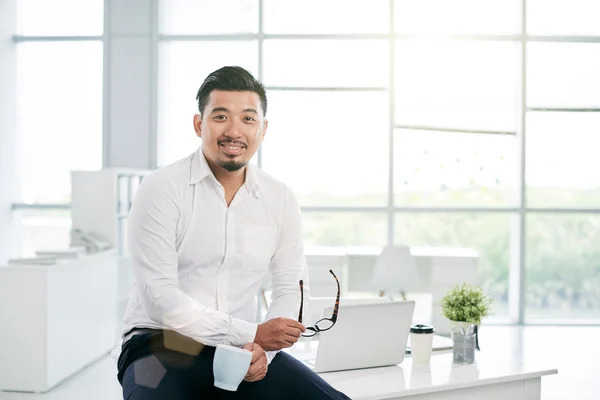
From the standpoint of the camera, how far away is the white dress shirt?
7.11 feet

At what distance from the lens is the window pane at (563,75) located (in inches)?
285

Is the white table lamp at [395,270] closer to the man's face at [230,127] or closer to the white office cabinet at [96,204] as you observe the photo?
the white office cabinet at [96,204]

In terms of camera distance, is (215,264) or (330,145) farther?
(330,145)

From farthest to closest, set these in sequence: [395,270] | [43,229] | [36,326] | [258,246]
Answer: [43,229], [395,270], [36,326], [258,246]

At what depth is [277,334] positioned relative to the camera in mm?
2174

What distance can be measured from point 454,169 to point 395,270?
1990mm

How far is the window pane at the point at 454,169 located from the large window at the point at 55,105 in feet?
10.7

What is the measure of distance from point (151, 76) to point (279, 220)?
5176 mm

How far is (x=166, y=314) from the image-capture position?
2.14 metres

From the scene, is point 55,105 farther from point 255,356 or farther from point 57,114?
point 255,356

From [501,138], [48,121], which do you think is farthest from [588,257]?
[48,121]

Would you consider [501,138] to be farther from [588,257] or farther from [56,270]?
[56,270]

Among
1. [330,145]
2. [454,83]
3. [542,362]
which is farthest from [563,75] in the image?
[542,362]

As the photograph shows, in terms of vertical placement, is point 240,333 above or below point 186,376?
above
